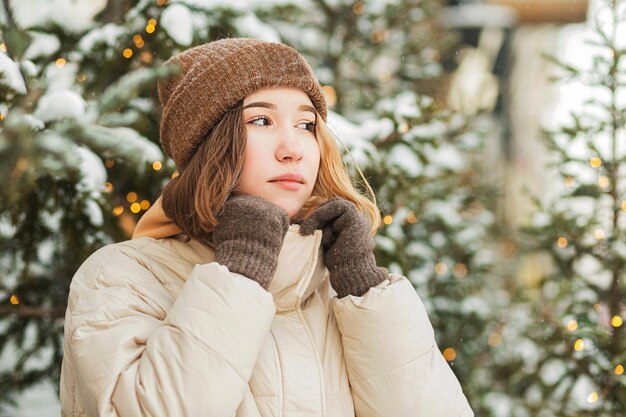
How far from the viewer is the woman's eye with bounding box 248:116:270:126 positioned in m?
1.90

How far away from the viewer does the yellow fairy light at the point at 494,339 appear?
4980 millimetres

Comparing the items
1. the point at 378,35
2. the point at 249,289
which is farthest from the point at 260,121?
the point at 378,35

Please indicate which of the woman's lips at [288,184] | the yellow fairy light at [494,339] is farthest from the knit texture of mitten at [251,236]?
the yellow fairy light at [494,339]

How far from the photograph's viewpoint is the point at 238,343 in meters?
1.53

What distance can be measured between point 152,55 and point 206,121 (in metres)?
1.05

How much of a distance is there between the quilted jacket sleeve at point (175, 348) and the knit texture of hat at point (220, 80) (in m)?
0.50

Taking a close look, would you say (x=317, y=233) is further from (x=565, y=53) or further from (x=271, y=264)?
(x=565, y=53)

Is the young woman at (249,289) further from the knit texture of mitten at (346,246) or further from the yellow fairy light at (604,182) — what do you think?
the yellow fairy light at (604,182)

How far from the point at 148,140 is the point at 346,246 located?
1232 mm

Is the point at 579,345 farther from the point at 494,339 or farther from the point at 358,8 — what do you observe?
the point at 358,8

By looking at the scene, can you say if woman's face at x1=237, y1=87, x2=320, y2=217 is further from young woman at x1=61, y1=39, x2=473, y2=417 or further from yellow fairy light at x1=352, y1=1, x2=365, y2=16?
yellow fairy light at x1=352, y1=1, x2=365, y2=16

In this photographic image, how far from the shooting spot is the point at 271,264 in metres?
1.65

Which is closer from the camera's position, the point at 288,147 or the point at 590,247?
the point at 288,147

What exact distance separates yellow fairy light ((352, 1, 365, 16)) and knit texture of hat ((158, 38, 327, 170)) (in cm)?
299
